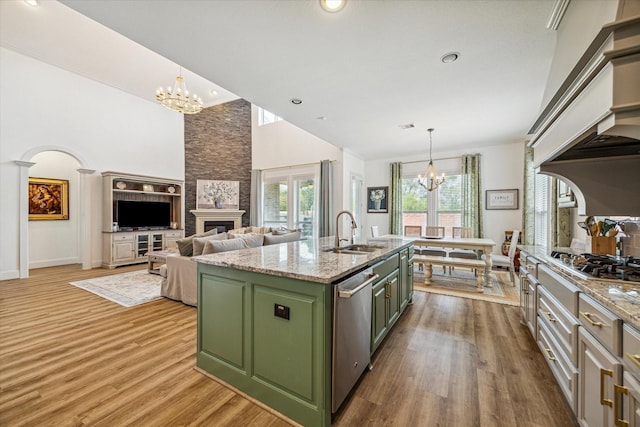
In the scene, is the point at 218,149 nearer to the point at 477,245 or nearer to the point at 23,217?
the point at 23,217

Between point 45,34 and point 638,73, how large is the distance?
25.2 feet

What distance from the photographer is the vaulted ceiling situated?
1865 mm

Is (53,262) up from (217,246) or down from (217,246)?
down

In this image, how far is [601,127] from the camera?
3.51ft

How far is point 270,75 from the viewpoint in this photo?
2770 mm

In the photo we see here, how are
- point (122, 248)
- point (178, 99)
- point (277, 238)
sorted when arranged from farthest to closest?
point (122, 248) < point (178, 99) < point (277, 238)

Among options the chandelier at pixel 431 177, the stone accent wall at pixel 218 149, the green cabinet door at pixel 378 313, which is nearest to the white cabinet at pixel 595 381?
the green cabinet door at pixel 378 313

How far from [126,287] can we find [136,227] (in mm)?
2668

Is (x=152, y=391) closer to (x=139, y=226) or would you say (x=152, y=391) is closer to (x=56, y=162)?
(x=139, y=226)

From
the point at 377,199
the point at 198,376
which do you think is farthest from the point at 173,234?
the point at 198,376

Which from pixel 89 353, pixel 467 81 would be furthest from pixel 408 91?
pixel 89 353

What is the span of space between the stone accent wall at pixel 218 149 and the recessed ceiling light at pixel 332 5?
6.88 m

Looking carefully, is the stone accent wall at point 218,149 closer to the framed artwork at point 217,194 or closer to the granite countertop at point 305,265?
the framed artwork at point 217,194

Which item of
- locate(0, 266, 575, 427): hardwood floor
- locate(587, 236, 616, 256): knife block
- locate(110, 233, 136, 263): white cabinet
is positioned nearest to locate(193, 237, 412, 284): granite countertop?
locate(0, 266, 575, 427): hardwood floor
